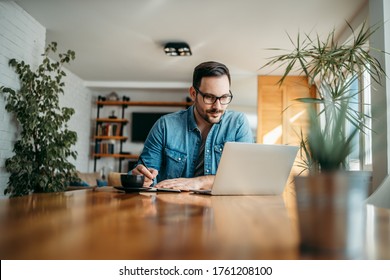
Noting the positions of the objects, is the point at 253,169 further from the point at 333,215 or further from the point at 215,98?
the point at 333,215

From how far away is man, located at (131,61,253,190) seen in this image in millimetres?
1905

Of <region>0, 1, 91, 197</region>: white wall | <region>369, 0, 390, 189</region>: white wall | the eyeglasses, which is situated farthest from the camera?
<region>0, 1, 91, 197</region>: white wall

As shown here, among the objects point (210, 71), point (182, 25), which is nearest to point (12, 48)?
point (182, 25)

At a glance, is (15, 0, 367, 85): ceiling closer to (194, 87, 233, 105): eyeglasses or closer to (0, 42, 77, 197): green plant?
(0, 42, 77, 197): green plant

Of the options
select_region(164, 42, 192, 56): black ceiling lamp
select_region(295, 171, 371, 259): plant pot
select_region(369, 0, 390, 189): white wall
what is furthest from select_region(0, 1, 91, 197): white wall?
select_region(295, 171, 371, 259): plant pot

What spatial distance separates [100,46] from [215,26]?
5.87 feet

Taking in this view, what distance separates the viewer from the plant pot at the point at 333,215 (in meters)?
0.31

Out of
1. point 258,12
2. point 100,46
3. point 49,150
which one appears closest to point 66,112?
point 49,150

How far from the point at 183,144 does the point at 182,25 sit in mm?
2766

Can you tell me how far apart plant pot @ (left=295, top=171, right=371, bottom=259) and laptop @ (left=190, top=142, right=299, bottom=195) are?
2.56 ft

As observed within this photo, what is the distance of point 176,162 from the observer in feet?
6.27

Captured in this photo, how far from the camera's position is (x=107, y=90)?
7.71 meters

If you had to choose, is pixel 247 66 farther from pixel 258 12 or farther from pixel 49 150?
pixel 49 150
